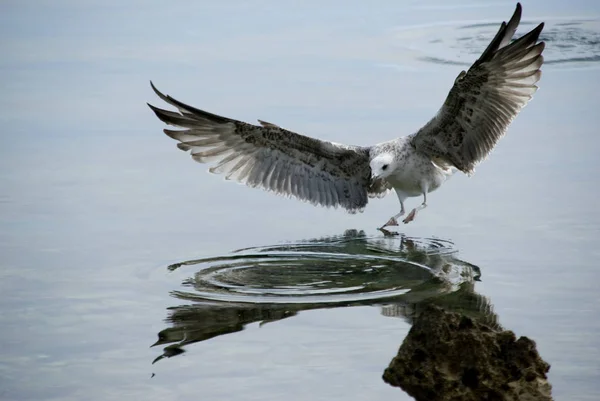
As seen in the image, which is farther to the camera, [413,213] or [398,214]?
[398,214]

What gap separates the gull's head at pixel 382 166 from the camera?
8.67 m

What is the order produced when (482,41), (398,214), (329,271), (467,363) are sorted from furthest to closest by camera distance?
1. (482,41)
2. (398,214)
3. (329,271)
4. (467,363)

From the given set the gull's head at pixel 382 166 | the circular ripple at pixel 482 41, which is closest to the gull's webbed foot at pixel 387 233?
the gull's head at pixel 382 166

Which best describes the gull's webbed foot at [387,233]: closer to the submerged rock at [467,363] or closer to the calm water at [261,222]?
the calm water at [261,222]

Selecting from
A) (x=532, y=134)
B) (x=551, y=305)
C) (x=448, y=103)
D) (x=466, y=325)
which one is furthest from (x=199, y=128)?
(x=466, y=325)

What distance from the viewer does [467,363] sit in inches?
193

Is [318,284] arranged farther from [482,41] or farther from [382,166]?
[482,41]

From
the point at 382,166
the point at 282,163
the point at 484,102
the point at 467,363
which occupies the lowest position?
the point at 467,363

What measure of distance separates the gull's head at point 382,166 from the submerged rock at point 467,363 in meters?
3.69

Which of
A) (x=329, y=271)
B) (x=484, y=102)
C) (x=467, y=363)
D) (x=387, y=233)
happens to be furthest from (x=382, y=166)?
(x=467, y=363)

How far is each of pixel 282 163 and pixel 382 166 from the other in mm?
1203

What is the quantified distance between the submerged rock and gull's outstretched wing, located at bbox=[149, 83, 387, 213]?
14.4 feet

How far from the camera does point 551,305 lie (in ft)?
21.2

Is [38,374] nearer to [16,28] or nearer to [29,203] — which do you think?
[29,203]
